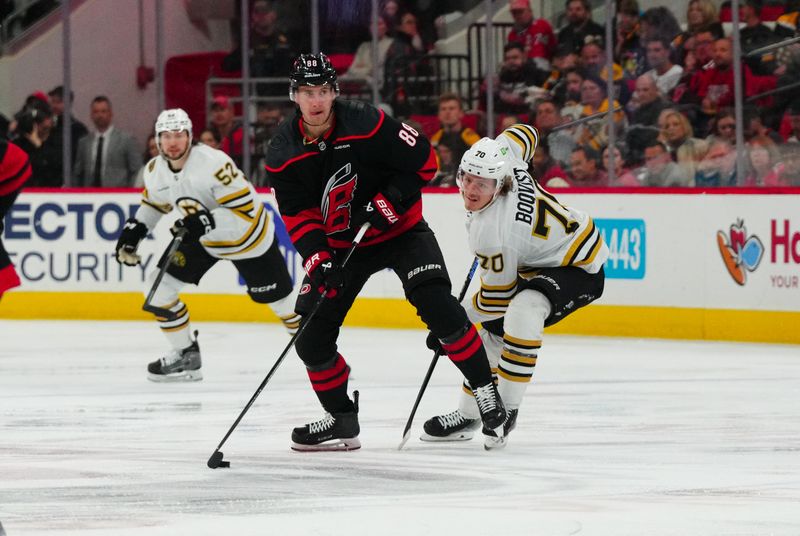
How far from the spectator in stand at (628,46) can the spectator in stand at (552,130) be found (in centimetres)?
54

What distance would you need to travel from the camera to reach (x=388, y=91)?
33.6 ft

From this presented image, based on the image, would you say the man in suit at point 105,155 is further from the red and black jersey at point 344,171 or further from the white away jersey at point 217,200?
the red and black jersey at point 344,171

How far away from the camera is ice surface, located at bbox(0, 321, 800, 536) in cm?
385

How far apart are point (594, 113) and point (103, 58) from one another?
373cm

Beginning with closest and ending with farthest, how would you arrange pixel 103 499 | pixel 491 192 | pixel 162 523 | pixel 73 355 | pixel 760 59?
pixel 162 523 < pixel 103 499 < pixel 491 192 < pixel 73 355 < pixel 760 59

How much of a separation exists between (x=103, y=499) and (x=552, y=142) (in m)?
5.93

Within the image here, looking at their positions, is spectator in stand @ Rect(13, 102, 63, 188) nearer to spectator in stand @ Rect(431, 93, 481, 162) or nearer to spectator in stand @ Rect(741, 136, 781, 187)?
spectator in stand @ Rect(431, 93, 481, 162)

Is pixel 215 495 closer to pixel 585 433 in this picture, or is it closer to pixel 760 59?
pixel 585 433

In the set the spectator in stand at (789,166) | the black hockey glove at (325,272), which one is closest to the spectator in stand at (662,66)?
the spectator in stand at (789,166)

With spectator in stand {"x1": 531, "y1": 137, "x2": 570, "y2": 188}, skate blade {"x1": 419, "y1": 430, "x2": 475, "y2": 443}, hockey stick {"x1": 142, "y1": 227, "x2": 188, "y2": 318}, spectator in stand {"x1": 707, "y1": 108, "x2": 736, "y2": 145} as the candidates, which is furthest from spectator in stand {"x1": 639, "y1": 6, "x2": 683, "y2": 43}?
skate blade {"x1": 419, "y1": 430, "x2": 475, "y2": 443}

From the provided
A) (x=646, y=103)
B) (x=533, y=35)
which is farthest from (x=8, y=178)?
(x=533, y=35)

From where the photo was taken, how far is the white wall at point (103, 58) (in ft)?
35.4

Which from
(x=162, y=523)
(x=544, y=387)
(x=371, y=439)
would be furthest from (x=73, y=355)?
(x=162, y=523)

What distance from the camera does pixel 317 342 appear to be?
16.1 feet
